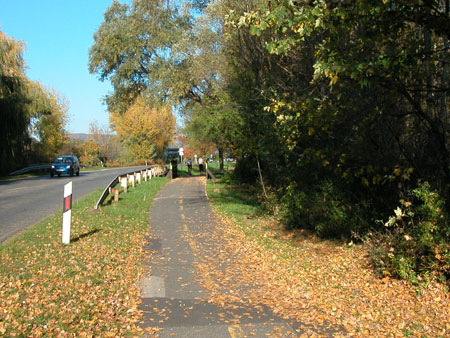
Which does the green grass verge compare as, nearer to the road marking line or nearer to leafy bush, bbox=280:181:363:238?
the road marking line

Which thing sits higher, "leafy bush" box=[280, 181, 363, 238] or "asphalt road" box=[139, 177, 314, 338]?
"leafy bush" box=[280, 181, 363, 238]

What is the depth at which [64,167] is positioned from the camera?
36562 mm

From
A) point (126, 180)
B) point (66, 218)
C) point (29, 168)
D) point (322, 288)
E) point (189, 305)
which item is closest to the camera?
point (189, 305)

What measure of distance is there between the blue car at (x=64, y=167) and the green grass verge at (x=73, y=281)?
25.0 metres

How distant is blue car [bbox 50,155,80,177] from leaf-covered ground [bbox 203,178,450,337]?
93.6 feet

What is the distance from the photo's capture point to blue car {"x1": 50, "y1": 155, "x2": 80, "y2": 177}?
36.2 m

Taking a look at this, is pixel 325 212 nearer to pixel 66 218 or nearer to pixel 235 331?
pixel 235 331

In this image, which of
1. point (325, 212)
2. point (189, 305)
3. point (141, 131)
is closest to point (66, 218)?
point (189, 305)

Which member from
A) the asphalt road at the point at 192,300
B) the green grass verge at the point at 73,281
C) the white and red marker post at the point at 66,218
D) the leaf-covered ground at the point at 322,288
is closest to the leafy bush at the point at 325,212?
the leaf-covered ground at the point at 322,288

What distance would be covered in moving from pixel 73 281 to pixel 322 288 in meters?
3.69

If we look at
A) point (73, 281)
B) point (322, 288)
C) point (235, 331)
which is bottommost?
point (322, 288)

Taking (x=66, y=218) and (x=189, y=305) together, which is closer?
(x=189, y=305)

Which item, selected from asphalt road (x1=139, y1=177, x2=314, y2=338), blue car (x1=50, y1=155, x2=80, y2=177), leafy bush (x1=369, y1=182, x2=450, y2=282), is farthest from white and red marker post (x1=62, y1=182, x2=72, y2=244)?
blue car (x1=50, y1=155, x2=80, y2=177)

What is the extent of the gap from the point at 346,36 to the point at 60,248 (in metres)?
7.04
